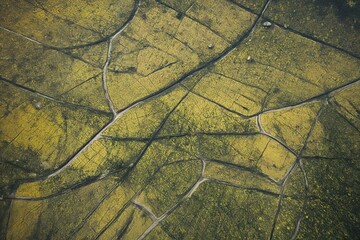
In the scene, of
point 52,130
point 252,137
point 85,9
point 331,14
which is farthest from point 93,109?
point 331,14

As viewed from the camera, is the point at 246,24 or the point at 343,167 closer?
the point at 343,167

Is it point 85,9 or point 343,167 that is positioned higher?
point 85,9

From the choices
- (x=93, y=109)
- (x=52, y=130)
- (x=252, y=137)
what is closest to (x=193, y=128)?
(x=252, y=137)

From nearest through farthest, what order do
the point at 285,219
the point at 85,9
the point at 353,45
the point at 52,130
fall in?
the point at 285,219
the point at 52,130
the point at 353,45
the point at 85,9

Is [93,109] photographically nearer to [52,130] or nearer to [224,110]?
[52,130]

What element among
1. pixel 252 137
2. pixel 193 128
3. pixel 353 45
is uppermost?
pixel 353 45

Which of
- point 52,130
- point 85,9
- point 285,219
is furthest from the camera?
point 85,9
